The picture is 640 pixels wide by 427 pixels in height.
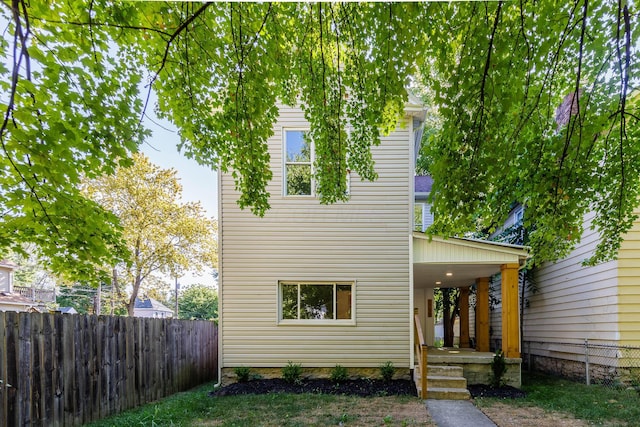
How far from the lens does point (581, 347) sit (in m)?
7.65

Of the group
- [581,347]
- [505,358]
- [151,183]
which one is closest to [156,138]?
[505,358]

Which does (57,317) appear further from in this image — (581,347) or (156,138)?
(581,347)

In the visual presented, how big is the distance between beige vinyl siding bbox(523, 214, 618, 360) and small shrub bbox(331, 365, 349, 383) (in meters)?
5.03

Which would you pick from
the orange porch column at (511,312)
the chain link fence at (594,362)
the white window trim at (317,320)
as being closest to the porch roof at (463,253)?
the orange porch column at (511,312)

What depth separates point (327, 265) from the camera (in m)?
7.66

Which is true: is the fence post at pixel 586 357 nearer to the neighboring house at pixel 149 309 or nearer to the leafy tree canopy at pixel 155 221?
the leafy tree canopy at pixel 155 221

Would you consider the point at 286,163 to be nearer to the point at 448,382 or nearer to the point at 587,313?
the point at 448,382

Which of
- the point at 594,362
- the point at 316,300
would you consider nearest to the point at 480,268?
the point at 594,362

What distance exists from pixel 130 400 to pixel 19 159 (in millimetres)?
4409

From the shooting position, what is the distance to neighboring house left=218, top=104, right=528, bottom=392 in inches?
293

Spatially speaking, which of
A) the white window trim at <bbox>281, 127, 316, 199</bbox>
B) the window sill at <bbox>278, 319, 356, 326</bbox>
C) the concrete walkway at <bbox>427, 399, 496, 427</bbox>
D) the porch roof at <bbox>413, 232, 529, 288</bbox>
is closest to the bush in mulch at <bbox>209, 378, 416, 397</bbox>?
the concrete walkway at <bbox>427, 399, 496, 427</bbox>

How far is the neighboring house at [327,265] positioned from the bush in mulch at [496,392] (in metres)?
0.96

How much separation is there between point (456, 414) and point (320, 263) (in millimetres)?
3649

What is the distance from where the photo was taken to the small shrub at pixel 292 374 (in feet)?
23.4
